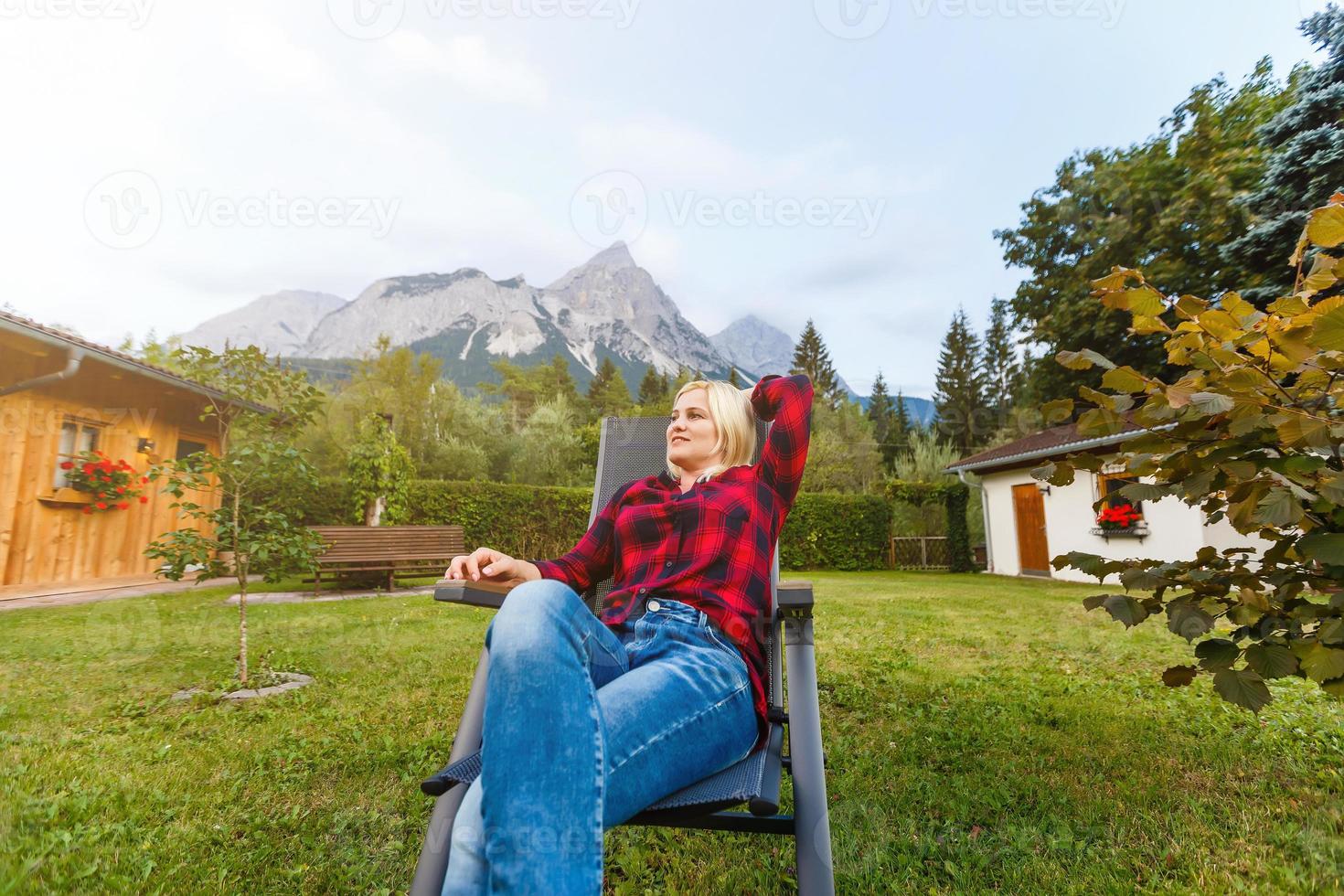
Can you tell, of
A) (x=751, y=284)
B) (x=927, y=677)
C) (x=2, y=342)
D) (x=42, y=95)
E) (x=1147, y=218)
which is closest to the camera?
(x=927, y=677)

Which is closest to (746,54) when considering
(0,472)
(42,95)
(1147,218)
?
(1147,218)

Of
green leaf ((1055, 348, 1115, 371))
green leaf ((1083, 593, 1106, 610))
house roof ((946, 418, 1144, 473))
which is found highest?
house roof ((946, 418, 1144, 473))

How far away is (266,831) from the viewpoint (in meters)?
1.73

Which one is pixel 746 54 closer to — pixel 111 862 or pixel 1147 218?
pixel 1147 218

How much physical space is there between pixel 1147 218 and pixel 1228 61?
8.90ft

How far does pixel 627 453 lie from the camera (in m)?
2.28

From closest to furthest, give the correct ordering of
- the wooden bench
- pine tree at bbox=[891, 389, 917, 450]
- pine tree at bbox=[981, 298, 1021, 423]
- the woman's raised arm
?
1. the woman's raised arm
2. the wooden bench
3. pine tree at bbox=[891, 389, 917, 450]
4. pine tree at bbox=[981, 298, 1021, 423]
